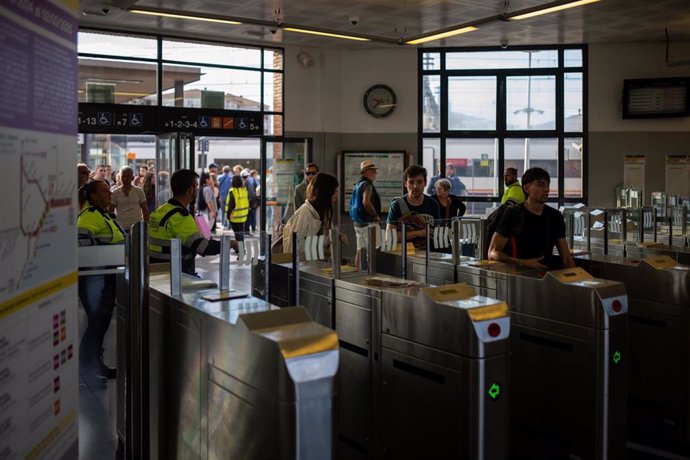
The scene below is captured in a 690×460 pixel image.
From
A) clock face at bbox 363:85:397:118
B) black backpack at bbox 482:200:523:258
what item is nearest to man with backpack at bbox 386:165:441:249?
black backpack at bbox 482:200:523:258

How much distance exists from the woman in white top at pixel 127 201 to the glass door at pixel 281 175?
2.87 metres

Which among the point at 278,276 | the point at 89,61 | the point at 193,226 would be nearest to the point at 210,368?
the point at 278,276

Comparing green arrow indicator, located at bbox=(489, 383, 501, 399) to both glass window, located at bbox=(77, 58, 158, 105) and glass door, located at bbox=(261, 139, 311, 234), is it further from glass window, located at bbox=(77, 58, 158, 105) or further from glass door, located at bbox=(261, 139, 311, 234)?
glass door, located at bbox=(261, 139, 311, 234)

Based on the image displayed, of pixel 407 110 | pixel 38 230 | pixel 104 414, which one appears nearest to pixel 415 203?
pixel 104 414

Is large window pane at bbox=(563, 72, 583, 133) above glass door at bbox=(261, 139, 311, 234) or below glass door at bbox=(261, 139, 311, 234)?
above

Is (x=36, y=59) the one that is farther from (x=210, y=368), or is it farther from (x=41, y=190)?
(x=210, y=368)

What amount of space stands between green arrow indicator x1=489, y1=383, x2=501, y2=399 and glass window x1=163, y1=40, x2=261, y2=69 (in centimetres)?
836

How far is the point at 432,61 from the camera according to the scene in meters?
11.5

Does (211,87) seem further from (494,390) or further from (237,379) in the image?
(237,379)

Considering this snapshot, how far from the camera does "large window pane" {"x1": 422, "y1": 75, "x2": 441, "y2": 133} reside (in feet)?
37.8

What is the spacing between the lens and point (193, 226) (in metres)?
4.04

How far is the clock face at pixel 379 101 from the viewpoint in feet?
37.3

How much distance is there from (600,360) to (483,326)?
911 mm

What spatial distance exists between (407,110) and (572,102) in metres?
2.45
